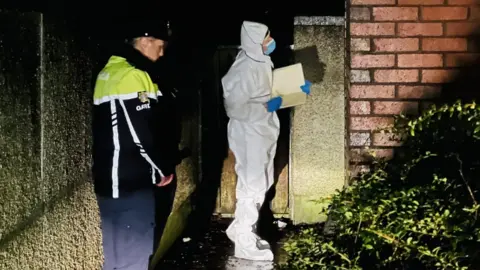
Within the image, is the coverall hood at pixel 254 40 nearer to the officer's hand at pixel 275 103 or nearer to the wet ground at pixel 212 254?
the officer's hand at pixel 275 103

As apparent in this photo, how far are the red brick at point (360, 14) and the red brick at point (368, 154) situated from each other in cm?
83

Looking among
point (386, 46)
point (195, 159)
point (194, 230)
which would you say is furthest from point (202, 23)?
point (386, 46)

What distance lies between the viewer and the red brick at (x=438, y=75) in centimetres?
423

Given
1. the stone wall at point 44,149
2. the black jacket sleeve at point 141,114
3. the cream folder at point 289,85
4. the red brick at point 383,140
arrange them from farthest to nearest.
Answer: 1. the cream folder at point 289,85
2. the red brick at point 383,140
3. the black jacket sleeve at point 141,114
4. the stone wall at point 44,149

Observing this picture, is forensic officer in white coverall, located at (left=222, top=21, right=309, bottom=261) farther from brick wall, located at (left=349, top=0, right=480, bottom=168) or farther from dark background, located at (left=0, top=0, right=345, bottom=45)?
brick wall, located at (left=349, top=0, right=480, bottom=168)

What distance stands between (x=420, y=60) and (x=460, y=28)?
309 mm

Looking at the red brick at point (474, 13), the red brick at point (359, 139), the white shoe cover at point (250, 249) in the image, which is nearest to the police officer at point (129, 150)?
the red brick at point (359, 139)

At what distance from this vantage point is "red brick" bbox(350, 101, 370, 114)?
4.29m

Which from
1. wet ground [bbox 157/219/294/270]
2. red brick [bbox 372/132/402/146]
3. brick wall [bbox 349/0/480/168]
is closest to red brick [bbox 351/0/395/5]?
brick wall [bbox 349/0/480/168]

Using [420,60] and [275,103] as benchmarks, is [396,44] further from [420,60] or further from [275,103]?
[275,103]

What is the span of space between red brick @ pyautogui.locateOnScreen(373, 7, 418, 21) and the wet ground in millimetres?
2475

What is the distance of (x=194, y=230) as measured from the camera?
7.09 m

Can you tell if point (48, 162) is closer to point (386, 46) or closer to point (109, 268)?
point (109, 268)

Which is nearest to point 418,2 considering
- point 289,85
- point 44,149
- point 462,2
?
point 462,2
